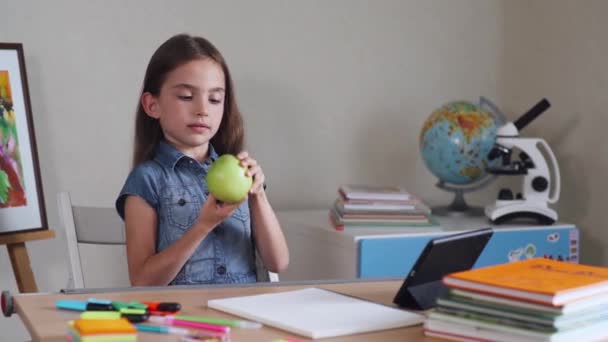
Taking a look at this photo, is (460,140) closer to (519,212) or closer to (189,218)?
(519,212)

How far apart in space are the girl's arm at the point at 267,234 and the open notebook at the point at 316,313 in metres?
0.47

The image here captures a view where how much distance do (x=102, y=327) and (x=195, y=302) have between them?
0.29 meters

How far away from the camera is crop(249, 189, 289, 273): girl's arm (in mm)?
1850

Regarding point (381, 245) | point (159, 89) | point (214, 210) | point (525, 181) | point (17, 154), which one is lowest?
point (381, 245)

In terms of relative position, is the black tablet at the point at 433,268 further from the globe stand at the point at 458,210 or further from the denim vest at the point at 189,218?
the globe stand at the point at 458,210

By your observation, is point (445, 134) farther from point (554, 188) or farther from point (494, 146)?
point (554, 188)

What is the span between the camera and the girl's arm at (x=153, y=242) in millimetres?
1650

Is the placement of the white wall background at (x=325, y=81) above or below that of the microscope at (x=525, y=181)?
above

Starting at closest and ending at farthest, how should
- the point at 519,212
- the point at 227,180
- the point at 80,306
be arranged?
the point at 80,306
the point at 227,180
the point at 519,212

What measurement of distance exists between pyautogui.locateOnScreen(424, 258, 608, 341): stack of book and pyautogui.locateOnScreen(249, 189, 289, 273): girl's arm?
0.72m

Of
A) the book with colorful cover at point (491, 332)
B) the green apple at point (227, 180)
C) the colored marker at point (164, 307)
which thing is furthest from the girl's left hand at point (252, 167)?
the book with colorful cover at point (491, 332)

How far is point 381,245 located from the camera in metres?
2.49

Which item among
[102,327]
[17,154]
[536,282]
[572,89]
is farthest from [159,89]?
[572,89]

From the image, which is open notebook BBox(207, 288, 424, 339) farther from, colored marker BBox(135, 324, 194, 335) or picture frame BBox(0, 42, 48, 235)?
picture frame BBox(0, 42, 48, 235)
